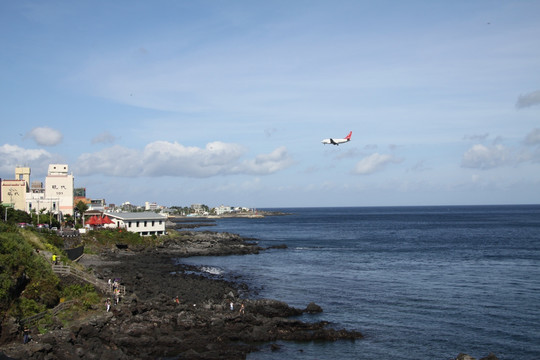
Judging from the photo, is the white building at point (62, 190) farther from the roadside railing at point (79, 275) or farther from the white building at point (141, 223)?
the roadside railing at point (79, 275)

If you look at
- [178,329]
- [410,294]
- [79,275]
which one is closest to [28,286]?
[79,275]

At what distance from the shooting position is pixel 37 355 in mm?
25047

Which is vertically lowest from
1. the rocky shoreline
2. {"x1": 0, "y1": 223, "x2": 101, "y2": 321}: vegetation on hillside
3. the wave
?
the wave

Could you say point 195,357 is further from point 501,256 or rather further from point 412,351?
point 501,256

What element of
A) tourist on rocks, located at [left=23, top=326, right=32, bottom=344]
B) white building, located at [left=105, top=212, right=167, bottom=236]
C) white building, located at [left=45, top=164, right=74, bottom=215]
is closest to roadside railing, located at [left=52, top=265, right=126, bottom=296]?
tourist on rocks, located at [left=23, top=326, right=32, bottom=344]

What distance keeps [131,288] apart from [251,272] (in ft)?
74.6

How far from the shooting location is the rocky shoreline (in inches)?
1081

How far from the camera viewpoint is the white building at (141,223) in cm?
9175

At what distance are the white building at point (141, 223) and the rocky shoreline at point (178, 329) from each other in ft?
140

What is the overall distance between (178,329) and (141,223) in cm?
6339

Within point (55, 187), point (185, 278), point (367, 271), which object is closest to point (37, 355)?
point (185, 278)

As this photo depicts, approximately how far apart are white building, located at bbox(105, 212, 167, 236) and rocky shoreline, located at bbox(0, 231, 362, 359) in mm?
42616

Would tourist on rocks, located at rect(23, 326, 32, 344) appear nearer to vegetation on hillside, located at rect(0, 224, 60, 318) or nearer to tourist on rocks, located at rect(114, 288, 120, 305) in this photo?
vegetation on hillside, located at rect(0, 224, 60, 318)

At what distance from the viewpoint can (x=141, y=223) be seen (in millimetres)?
94188
